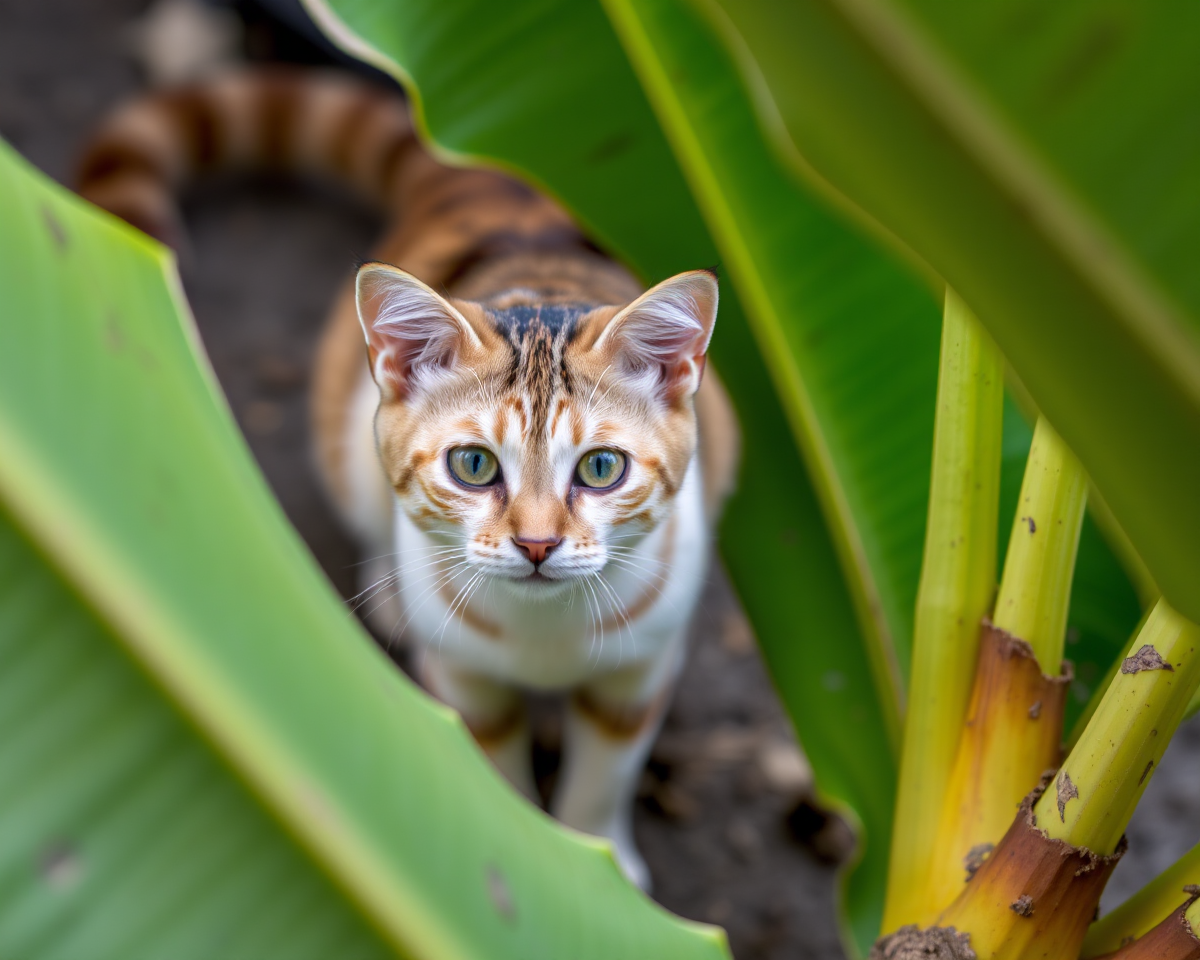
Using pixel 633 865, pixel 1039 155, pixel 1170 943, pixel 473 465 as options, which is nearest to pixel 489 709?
pixel 633 865

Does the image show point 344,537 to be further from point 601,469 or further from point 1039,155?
point 1039,155

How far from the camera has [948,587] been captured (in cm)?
98

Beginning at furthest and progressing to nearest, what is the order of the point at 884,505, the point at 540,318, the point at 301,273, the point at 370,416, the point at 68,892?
the point at 301,273, the point at 370,416, the point at 884,505, the point at 540,318, the point at 68,892

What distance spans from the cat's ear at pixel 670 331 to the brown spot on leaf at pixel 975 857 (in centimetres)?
52

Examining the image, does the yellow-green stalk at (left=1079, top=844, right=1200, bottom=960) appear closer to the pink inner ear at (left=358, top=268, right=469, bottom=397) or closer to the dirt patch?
the dirt patch

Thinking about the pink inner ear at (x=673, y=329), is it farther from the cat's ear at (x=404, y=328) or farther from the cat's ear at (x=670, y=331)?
the cat's ear at (x=404, y=328)

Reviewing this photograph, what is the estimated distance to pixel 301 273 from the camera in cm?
211

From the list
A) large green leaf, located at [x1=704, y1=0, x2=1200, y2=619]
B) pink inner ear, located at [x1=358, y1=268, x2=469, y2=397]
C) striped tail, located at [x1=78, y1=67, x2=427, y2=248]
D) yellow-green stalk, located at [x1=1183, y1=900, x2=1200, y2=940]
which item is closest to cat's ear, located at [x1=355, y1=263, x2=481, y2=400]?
pink inner ear, located at [x1=358, y1=268, x2=469, y2=397]

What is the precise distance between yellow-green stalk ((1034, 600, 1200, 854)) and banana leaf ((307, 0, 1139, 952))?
14.0 inches

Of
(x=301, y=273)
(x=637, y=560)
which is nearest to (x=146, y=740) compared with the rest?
(x=637, y=560)

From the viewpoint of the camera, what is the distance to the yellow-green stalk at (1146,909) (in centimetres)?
86

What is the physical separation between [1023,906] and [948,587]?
292 millimetres

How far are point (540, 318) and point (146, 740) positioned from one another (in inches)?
23.9

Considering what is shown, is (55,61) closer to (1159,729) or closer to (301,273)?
(301,273)
